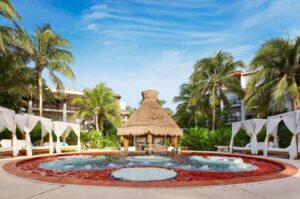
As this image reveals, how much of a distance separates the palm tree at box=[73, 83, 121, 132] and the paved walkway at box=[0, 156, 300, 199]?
924 inches

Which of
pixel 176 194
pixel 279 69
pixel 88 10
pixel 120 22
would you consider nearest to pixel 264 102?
pixel 279 69

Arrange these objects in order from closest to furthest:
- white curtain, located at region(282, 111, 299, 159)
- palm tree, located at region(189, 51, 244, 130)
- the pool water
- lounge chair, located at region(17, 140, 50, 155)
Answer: the pool water, white curtain, located at region(282, 111, 299, 159), lounge chair, located at region(17, 140, 50, 155), palm tree, located at region(189, 51, 244, 130)

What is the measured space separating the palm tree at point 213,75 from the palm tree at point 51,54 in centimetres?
1008

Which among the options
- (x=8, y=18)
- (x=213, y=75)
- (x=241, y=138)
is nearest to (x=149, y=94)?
(x=213, y=75)

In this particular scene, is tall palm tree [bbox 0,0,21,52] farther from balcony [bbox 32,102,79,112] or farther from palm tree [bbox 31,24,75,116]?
balcony [bbox 32,102,79,112]

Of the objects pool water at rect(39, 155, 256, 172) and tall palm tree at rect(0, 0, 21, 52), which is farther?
tall palm tree at rect(0, 0, 21, 52)

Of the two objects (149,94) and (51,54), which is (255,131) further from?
(51,54)

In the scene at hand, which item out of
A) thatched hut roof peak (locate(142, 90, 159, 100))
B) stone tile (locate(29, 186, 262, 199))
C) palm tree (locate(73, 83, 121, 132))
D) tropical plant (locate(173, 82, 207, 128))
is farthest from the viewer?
tropical plant (locate(173, 82, 207, 128))

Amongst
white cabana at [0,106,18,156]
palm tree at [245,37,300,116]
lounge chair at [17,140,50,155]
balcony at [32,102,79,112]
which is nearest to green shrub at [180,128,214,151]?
palm tree at [245,37,300,116]

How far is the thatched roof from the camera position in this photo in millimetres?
18406

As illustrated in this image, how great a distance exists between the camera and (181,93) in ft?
103

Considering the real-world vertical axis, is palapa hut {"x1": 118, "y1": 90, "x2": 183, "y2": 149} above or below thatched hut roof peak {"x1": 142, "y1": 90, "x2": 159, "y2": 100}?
below

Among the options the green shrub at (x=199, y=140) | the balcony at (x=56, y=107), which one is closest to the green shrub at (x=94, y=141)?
the green shrub at (x=199, y=140)

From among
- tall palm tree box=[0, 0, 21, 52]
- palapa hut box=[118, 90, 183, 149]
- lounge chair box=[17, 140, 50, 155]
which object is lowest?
lounge chair box=[17, 140, 50, 155]
